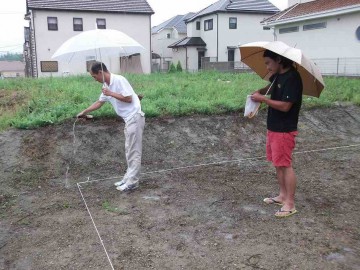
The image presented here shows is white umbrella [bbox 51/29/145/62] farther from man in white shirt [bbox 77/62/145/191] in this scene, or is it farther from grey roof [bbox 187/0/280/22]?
grey roof [bbox 187/0/280/22]

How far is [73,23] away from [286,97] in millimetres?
21238

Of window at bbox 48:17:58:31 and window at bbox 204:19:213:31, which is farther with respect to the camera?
window at bbox 204:19:213:31

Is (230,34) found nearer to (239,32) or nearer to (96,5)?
(239,32)

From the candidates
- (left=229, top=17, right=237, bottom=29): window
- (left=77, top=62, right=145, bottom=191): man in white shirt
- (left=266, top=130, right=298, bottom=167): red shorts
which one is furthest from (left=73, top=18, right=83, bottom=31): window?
(left=266, top=130, right=298, bottom=167): red shorts

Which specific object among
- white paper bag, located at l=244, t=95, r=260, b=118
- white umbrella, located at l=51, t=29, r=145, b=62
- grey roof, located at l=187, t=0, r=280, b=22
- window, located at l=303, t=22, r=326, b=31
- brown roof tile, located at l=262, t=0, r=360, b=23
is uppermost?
grey roof, located at l=187, t=0, r=280, b=22

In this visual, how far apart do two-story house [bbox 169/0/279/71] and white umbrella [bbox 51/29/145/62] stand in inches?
858

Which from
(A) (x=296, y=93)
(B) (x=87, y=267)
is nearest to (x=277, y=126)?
(A) (x=296, y=93)

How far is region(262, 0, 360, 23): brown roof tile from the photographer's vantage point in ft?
47.6

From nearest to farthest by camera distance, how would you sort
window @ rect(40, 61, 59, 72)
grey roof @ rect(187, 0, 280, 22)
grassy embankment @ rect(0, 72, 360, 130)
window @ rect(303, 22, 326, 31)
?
1. grassy embankment @ rect(0, 72, 360, 130)
2. window @ rect(303, 22, 326, 31)
3. window @ rect(40, 61, 59, 72)
4. grey roof @ rect(187, 0, 280, 22)

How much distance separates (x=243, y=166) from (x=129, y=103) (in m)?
1.93

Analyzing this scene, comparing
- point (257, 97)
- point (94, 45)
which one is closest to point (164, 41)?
point (94, 45)

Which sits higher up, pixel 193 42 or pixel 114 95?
pixel 193 42

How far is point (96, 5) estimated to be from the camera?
22.4 m

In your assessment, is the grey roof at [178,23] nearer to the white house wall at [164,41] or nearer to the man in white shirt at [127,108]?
the white house wall at [164,41]
